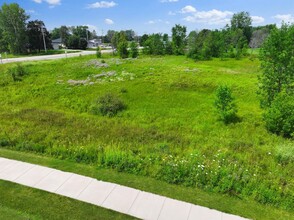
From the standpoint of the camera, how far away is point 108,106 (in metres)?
15.5

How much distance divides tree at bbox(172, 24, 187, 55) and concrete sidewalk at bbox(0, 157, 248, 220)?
4518 cm

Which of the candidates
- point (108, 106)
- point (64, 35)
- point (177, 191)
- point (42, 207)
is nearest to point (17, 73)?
point (108, 106)

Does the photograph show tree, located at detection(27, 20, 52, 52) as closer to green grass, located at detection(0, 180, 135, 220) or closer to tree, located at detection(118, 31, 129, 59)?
tree, located at detection(118, 31, 129, 59)

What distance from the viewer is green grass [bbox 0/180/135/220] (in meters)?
5.76

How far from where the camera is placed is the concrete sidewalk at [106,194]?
19.4 ft

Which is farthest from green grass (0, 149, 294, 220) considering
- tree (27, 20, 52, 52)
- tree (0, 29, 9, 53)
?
tree (27, 20, 52, 52)

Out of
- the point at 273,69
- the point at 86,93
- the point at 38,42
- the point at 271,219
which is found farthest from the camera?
the point at 38,42

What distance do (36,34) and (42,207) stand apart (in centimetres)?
5305

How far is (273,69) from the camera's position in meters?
14.3

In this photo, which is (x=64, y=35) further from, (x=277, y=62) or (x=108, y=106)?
(x=277, y=62)

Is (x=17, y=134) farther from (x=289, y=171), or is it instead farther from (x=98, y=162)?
(x=289, y=171)

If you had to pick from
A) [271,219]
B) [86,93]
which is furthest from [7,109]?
[271,219]

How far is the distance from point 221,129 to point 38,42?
50.7m

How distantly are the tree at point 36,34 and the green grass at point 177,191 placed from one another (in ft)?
161
